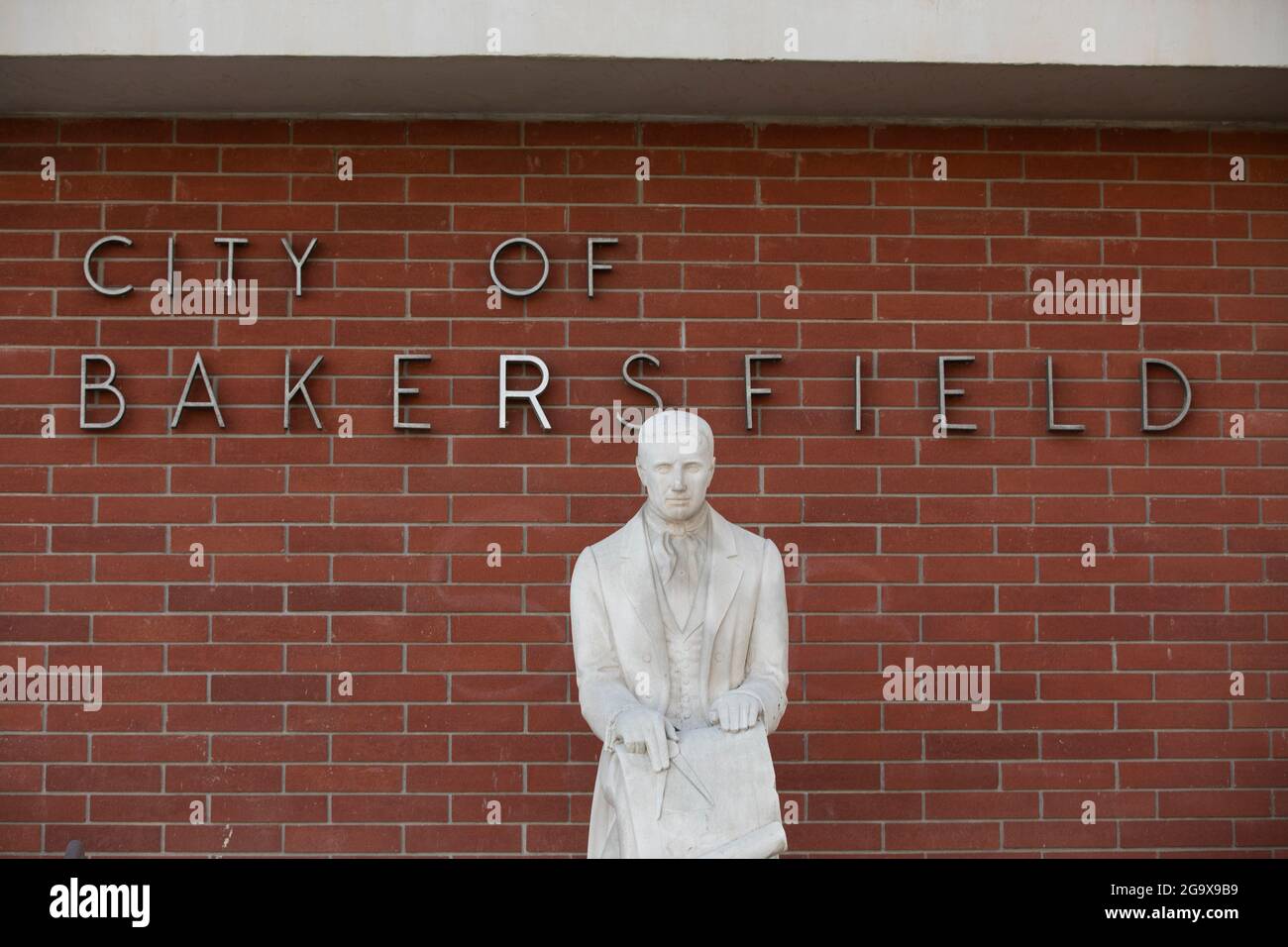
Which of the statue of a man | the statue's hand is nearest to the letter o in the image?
the statue of a man

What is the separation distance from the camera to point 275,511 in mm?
5039

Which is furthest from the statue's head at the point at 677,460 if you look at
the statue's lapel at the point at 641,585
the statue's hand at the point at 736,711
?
the statue's hand at the point at 736,711

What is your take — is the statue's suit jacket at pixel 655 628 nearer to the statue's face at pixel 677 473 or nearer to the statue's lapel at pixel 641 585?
the statue's lapel at pixel 641 585

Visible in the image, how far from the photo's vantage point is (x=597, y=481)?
16.6 ft

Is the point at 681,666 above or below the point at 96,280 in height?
below

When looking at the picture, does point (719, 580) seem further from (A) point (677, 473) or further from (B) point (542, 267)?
(B) point (542, 267)

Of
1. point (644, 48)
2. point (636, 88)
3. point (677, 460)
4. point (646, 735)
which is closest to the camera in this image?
point (646, 735)

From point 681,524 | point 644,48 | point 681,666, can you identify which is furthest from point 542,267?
point 681,666

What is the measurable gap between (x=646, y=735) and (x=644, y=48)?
248 centimetres

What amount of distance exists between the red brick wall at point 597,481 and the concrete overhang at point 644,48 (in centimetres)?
29

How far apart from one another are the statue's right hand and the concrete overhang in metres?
2.41

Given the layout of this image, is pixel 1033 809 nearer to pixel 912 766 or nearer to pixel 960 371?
pixel 912 766

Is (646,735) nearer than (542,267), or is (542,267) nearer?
(646,735)

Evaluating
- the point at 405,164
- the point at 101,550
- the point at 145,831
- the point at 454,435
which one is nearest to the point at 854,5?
the point at 405,164
